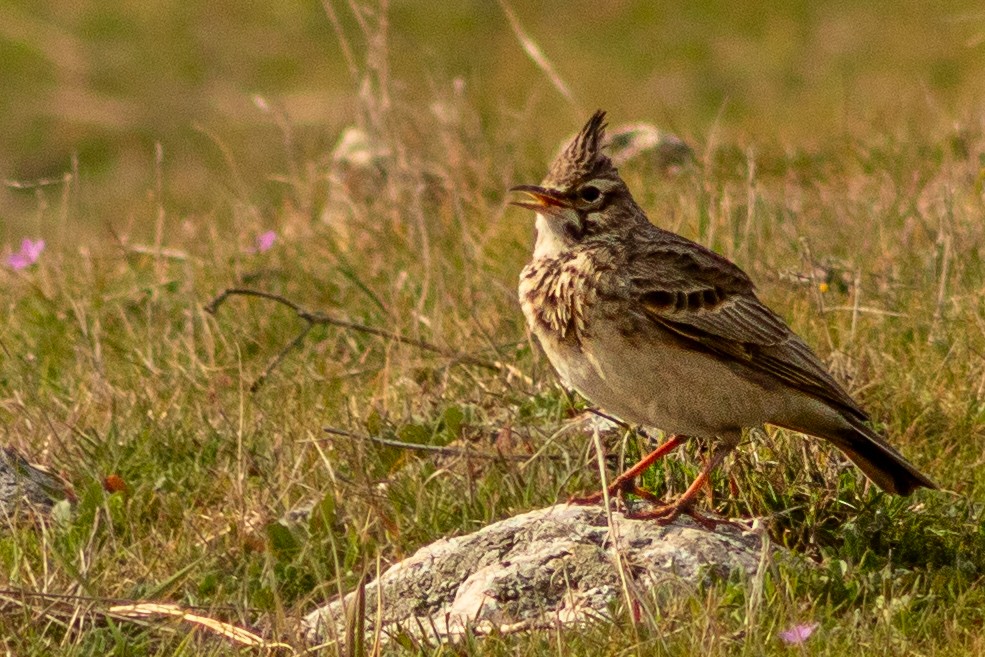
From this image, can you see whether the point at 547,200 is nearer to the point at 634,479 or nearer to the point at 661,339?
the point at 661,339

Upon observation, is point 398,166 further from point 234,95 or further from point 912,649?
point 234,95

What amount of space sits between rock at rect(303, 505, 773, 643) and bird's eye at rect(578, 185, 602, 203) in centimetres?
93

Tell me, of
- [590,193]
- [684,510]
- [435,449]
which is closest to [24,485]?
[435,449]

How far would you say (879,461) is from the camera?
4.90 meters

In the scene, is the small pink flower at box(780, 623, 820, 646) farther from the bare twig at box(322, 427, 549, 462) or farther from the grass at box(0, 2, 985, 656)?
the bare twig at box(322, 427, 549, 462)

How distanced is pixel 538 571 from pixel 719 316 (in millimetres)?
968

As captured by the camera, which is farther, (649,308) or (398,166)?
(398,166)

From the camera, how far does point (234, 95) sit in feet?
56.5

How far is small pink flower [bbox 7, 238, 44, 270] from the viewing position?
24.6 ft

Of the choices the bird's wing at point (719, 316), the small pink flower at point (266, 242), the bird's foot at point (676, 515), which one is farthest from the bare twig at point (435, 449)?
the small pink flower at point (266, 242)

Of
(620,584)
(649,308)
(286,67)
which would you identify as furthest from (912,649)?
(286,67)

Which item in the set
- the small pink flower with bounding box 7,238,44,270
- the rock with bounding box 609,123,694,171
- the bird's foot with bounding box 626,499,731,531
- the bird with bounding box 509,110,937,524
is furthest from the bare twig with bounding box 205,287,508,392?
the rock with bounding box 609,123,694,171

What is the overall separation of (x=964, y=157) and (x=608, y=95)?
7144mm

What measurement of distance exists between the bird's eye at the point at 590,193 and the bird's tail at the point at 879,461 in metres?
0.95
